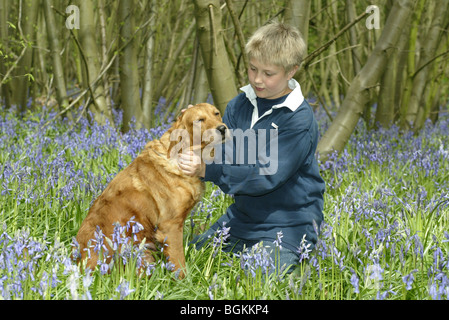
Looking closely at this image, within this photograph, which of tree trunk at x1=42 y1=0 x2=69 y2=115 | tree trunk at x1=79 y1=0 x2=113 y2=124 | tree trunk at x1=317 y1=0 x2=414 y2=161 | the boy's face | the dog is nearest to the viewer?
the dog

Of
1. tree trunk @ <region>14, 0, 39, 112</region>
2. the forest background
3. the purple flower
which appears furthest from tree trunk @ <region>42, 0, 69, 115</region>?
the purple flower

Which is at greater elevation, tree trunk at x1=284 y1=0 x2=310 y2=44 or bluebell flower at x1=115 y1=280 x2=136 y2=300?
tree trunk at x1=284 y1=0 x2=310 y2=44

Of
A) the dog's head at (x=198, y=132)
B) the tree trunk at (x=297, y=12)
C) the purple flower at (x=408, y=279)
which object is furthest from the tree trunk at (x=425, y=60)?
the purple flower at (x=408, y=279)

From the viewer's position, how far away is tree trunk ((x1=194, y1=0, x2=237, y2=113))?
4961 mm

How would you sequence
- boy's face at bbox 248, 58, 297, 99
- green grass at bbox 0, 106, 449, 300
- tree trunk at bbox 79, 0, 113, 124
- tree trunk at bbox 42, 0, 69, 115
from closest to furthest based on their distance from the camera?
green grass at bbox 0, 106, 449, 300, boy's face at bbox 248, 58, 297, 99, tree trunk at bbox 79, 0, 113, 124, tree trunk at bbox 42, 0, 69, 115

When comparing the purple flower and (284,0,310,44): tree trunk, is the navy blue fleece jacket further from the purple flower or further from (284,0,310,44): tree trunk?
(284,0,310,44): tree trunk

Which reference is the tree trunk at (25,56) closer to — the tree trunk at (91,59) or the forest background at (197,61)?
the forest background at (197,61)

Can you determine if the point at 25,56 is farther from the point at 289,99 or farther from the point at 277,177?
the point at 277,177

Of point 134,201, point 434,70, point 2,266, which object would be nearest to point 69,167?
point 134,201

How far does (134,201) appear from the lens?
3201 mm

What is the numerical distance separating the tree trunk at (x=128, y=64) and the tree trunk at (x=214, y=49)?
249cm

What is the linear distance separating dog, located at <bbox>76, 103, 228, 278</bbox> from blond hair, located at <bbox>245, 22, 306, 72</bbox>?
1.56 feet

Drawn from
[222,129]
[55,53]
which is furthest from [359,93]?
[55,53]
